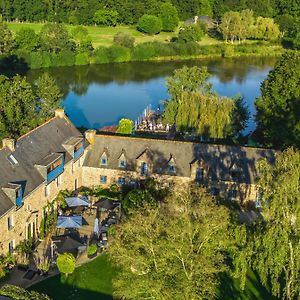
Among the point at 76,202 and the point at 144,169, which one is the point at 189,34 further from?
the point at 76,202

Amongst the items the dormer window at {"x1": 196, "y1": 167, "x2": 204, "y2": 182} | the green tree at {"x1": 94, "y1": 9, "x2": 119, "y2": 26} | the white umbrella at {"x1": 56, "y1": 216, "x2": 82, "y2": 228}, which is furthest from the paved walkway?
the green tree at {"x1": 94, "y1": 9, "x2": 119, "y2": 26}

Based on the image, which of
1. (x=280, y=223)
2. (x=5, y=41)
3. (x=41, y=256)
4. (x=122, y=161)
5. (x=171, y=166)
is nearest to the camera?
(x=280, y=223)

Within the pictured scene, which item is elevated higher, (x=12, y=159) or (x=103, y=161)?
(x=12, y=159)

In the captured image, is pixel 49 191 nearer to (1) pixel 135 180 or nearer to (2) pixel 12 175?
(2) pixel 12 175

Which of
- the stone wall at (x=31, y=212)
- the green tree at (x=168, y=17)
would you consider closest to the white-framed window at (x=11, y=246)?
the stone wall at (x=31, y=212)

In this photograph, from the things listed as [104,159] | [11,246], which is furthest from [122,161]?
[11,246]

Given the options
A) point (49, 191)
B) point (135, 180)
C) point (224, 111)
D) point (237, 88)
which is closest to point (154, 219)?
point (49, 191)

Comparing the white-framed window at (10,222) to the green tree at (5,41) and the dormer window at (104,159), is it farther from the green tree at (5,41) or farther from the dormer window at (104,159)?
the green tree at (5,41)
